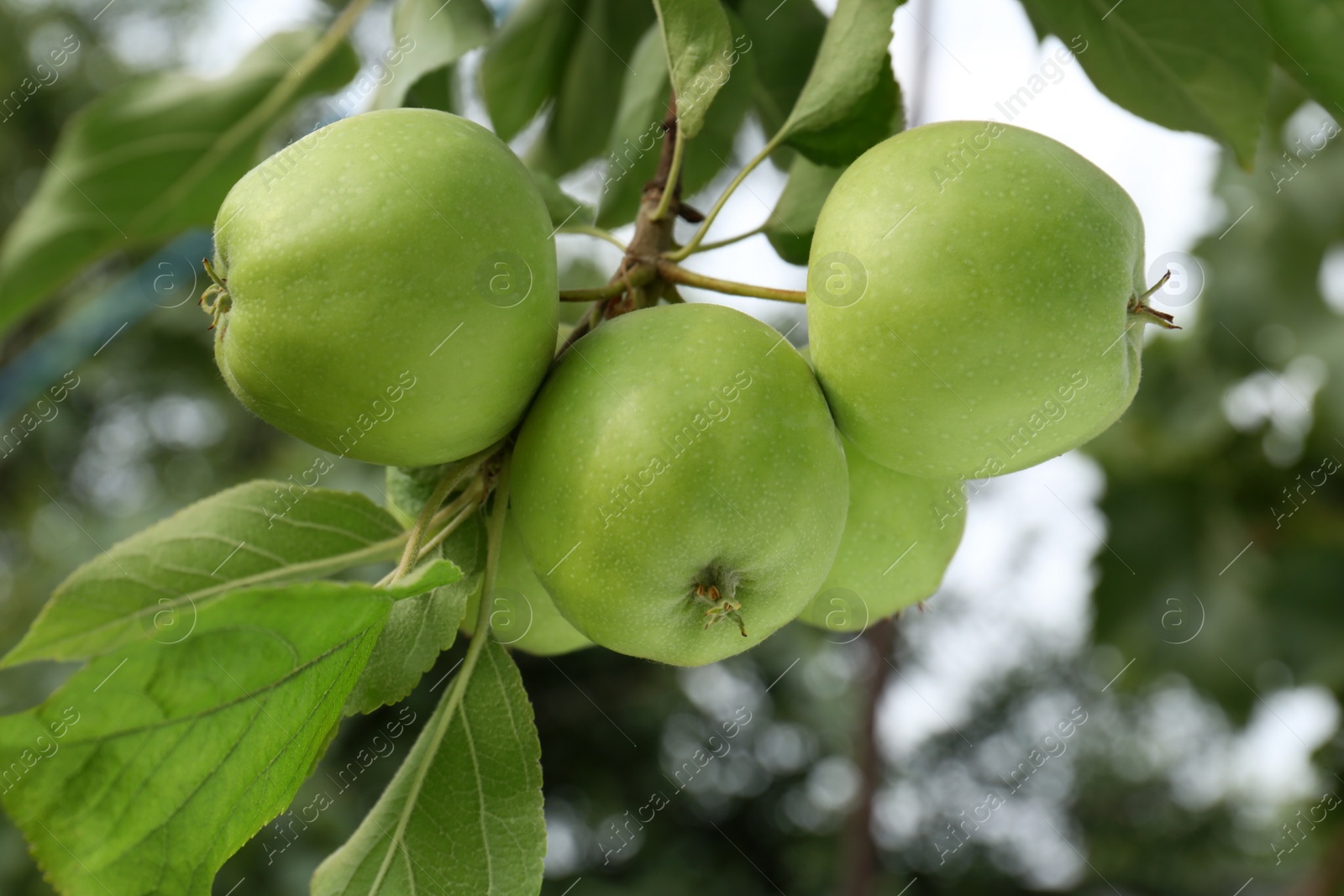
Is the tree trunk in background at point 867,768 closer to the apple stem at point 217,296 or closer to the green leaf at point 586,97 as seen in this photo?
the green leaf at point 586,97

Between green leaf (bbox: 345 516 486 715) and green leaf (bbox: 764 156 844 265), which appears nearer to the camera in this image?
green leaf (bbox: 345 516 486 715)

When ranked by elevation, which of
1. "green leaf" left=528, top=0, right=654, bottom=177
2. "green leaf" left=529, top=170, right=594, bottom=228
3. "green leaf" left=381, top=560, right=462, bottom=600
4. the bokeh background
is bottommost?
the bokeh background

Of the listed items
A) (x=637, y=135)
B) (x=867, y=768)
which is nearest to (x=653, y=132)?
(x=637, y=135)

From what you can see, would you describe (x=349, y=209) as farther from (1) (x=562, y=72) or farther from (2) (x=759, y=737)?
(2) (x=759, y=737)

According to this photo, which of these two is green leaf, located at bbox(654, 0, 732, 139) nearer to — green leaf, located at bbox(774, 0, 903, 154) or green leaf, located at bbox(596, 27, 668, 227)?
green leaf, located at bbox(774, 0, 903, 154)

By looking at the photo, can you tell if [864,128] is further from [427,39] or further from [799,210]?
[427,39]

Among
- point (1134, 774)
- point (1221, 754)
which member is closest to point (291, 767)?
point (1221, 754)

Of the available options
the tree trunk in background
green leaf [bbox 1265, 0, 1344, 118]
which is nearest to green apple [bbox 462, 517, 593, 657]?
green leaf [bbox 1265, 0, 1344, 118]
